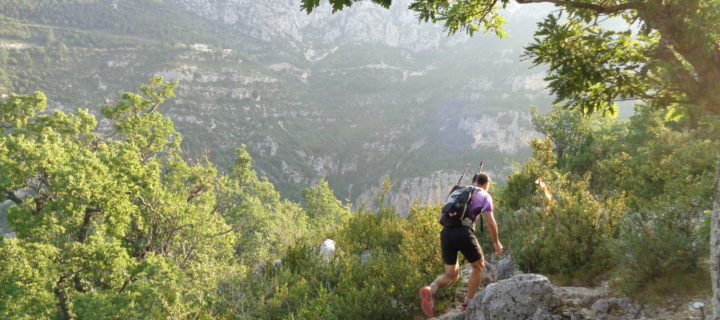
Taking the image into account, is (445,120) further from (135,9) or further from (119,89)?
(135,9)

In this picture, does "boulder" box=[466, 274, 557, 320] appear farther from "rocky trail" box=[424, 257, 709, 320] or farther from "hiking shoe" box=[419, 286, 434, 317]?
"hiking shoe" box=[419, 286, 434, 317]

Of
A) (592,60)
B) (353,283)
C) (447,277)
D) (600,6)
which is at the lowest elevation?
(353,283)

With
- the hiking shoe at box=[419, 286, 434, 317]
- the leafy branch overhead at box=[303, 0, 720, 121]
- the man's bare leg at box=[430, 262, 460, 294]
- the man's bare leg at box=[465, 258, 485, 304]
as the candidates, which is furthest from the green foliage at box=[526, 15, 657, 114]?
the hiking shoe at box=[419, 286, 434, 317]

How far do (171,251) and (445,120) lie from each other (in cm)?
17631

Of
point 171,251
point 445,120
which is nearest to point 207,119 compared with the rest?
point 445,120

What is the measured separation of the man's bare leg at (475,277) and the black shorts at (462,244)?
0.27 feet

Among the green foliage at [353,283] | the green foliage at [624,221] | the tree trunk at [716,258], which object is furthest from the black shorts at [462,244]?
the tree trunk at [716,258]

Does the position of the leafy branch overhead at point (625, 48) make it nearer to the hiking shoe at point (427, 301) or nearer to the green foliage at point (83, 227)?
the hiking shoe at point (427, 301)

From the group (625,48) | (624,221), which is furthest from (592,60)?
(624,221)

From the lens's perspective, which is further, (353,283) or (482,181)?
(353,283)

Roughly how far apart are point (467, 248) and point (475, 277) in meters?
0.45

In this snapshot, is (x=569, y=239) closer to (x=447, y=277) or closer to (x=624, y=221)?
(x=624, y=221)

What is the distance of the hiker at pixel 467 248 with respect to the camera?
180 inches

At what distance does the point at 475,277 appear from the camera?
4.69 meters
